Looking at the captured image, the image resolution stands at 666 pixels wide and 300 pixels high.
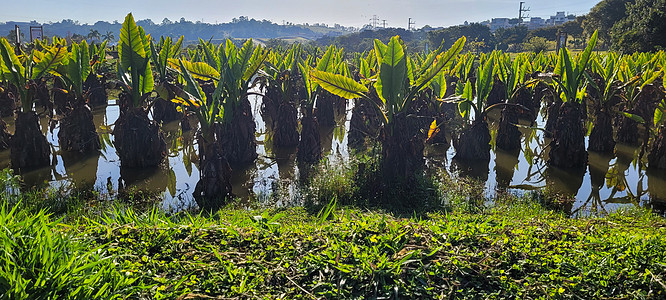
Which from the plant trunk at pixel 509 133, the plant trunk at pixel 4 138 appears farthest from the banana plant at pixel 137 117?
the plant trunk at pixel 509 133

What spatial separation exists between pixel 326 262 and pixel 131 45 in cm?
512

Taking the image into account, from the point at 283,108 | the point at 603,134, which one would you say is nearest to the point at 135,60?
the point at 283,108

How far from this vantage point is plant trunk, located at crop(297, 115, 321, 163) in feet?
25.7

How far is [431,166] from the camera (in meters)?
7.70

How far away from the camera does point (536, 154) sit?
348 inches

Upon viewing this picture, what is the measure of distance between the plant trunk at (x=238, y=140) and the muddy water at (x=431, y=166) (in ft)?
0.73

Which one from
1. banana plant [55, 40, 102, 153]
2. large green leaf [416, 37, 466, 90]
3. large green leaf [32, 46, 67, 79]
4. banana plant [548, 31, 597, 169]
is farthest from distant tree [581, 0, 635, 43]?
large green leaf [32, 46, 67, 79]

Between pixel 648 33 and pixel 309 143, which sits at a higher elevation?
pixel 648 33

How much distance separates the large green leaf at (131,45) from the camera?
6.54 meters

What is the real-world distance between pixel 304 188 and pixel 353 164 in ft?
3.40

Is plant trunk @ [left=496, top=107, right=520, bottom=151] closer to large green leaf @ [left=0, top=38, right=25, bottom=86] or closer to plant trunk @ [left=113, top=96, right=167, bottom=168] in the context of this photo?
plant trunk @ [left=113, top=96, right=167, bottom=168]

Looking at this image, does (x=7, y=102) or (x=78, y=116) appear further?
(x=7, y=102)

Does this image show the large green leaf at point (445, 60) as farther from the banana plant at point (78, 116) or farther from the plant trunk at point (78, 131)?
the plant trunk at point (78, 131)

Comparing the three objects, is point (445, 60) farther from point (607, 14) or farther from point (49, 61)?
point (607, 14)
